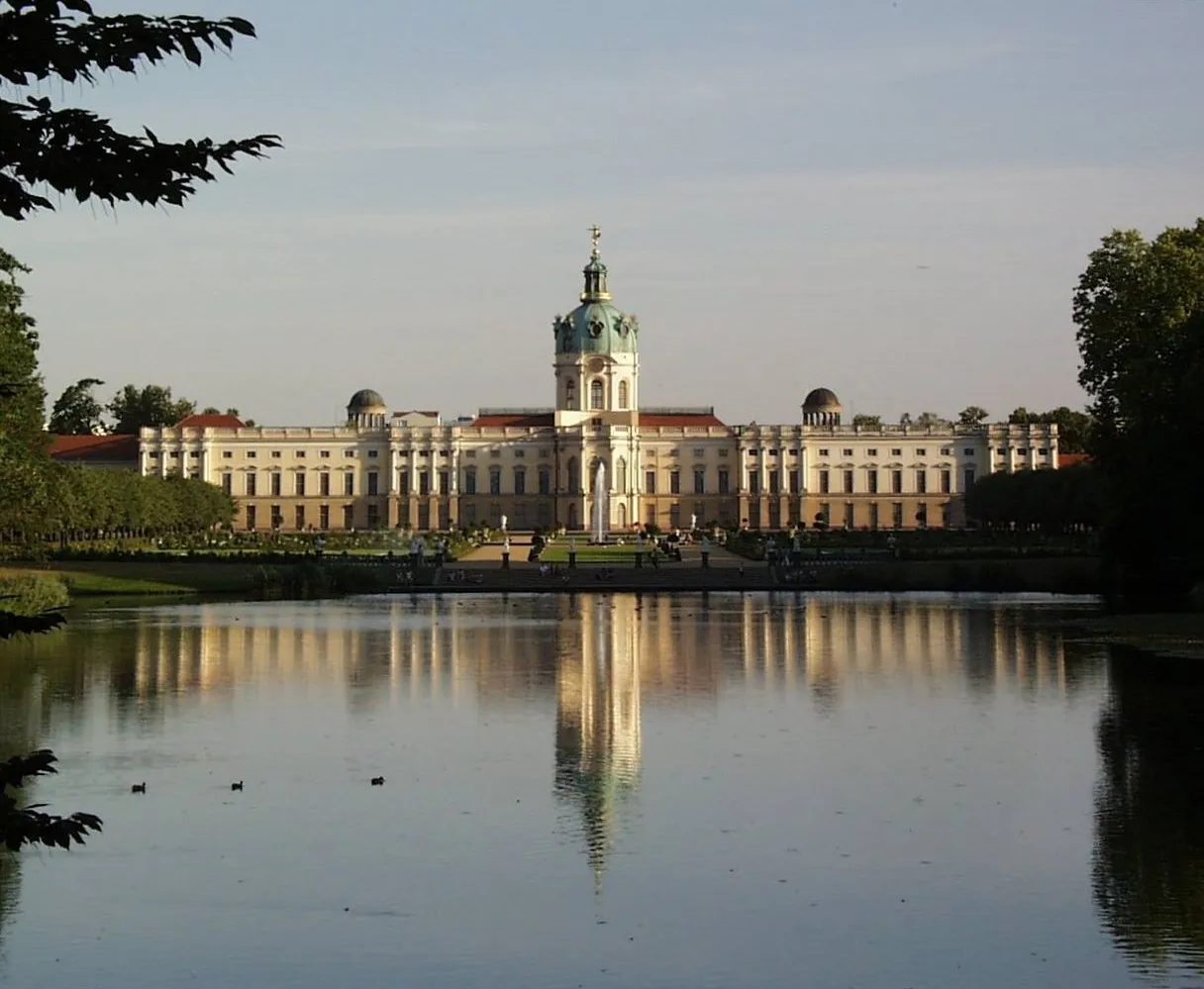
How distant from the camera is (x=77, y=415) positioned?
11950cm

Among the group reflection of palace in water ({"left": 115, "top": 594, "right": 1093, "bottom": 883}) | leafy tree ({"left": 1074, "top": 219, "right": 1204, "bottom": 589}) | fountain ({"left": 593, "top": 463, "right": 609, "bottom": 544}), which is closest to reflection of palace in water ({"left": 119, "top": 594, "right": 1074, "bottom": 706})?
reflection of palace in water ({"left": 115, "top": 594, "right": 1093, "bottom": 883})

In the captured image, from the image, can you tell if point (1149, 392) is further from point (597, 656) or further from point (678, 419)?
point (678, 419)

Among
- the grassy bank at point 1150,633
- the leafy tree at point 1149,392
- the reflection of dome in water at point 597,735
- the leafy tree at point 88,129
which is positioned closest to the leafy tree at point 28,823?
the leafy tree at point 88,129

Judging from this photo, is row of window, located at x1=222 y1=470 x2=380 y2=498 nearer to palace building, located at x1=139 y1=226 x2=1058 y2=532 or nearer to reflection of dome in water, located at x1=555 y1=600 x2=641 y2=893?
palace building, located at x1=139 y1=226 x2=1058 y2=532

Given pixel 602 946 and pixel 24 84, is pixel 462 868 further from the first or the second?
pixel 24 84

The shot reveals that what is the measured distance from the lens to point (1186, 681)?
20859 millimetres

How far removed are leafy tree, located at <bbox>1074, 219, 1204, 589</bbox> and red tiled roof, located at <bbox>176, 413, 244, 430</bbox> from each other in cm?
7260

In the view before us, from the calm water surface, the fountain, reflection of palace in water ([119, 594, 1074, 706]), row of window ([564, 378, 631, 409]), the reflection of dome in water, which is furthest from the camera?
row of window ([564, 378, 631, 409])

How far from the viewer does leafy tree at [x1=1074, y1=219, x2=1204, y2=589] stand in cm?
3288

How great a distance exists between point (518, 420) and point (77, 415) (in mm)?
29049

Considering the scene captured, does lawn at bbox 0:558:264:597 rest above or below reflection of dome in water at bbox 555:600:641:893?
above

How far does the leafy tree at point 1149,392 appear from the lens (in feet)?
108

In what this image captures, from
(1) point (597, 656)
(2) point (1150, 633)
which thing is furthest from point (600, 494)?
(1) point (597, 656)

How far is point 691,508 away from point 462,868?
95.1 m
